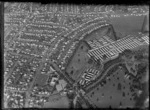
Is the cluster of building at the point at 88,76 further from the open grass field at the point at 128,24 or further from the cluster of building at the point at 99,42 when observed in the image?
the open grass field at the point at 128,24

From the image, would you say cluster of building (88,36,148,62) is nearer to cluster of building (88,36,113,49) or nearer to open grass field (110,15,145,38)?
cluster of building (88,36,113,49)

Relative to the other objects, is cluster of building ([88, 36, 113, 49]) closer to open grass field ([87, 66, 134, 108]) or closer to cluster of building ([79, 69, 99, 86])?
cluster of building ([79, 69, 99, 86])

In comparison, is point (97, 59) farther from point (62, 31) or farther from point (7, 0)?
point (7, 0)

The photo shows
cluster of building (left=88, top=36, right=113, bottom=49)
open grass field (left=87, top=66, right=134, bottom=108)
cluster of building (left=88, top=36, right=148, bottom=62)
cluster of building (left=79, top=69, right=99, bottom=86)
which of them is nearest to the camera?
open grass field (left=87, top=66, right=134, bottom=108)

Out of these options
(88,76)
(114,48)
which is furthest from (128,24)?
(88,76)

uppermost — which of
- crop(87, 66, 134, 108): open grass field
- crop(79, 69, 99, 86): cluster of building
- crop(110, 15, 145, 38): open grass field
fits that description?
crop(110, 15, 145, 38): open grass field

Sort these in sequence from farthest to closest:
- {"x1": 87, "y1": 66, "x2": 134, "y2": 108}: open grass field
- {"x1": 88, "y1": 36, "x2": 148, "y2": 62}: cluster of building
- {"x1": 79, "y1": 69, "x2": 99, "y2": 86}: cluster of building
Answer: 1. {"x1": 88, "y1": 36, "x2": 148, "y2": 62}: cluster of building
2. {"x1": 79, "y1": 69, "x2": 99, "y2": 86}: cluster of building
3. {"x1": 87, "y1": 66, "x2": 134, "y2": 108}: open grass field

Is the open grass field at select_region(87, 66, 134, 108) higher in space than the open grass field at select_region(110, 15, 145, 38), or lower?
lower

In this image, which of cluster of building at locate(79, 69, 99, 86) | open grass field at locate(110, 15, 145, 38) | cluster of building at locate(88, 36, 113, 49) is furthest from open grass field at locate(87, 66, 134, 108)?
open grass field at locate(110, 15, 145, 38)

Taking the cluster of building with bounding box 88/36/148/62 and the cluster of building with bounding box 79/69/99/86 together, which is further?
Result: the cluster of building with bounding box 88/36/148/62

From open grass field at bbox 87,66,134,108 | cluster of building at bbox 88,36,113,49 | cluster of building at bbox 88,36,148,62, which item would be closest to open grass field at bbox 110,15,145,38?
cluster of building at bbox 88,36,148,62

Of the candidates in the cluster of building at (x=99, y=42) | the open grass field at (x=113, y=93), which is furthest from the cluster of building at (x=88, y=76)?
the cluster of building at (x=99, y=42)
